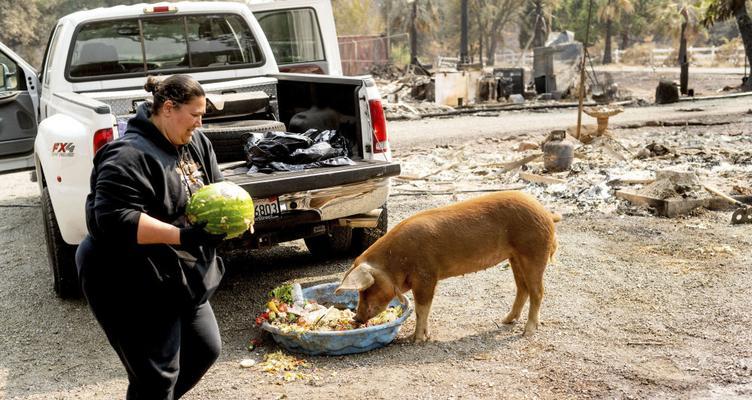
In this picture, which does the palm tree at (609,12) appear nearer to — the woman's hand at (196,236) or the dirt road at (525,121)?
the dirt road at (525,121)

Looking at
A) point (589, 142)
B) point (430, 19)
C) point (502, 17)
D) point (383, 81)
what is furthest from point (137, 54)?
point (502, 17)

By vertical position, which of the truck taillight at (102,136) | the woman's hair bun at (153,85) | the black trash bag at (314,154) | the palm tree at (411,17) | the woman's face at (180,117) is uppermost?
the palm tree at (411,17)

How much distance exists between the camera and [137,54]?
751cm

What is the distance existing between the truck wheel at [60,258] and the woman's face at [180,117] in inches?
131

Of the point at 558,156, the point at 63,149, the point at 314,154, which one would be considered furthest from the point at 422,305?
the point at 558,156

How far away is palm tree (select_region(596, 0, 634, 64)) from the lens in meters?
67.6

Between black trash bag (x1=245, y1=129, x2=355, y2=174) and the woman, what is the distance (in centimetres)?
272

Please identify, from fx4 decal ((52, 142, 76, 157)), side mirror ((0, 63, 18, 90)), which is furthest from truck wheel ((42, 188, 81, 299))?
side mirror ((0, 63, 18, 90))

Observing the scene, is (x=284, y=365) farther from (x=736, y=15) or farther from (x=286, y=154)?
(x=736, y=15)

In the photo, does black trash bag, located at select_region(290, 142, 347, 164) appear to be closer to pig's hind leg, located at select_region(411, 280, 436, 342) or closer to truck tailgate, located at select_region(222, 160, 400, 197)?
truck tailgate, located at select_region(222, 160, 400, 197)

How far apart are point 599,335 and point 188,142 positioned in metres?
3.15

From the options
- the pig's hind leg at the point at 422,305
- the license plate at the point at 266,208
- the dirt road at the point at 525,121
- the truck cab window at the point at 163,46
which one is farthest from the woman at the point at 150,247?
the dirt road at the point at 525,121

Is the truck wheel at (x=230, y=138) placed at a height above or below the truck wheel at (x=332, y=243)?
above

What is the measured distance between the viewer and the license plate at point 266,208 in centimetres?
577
